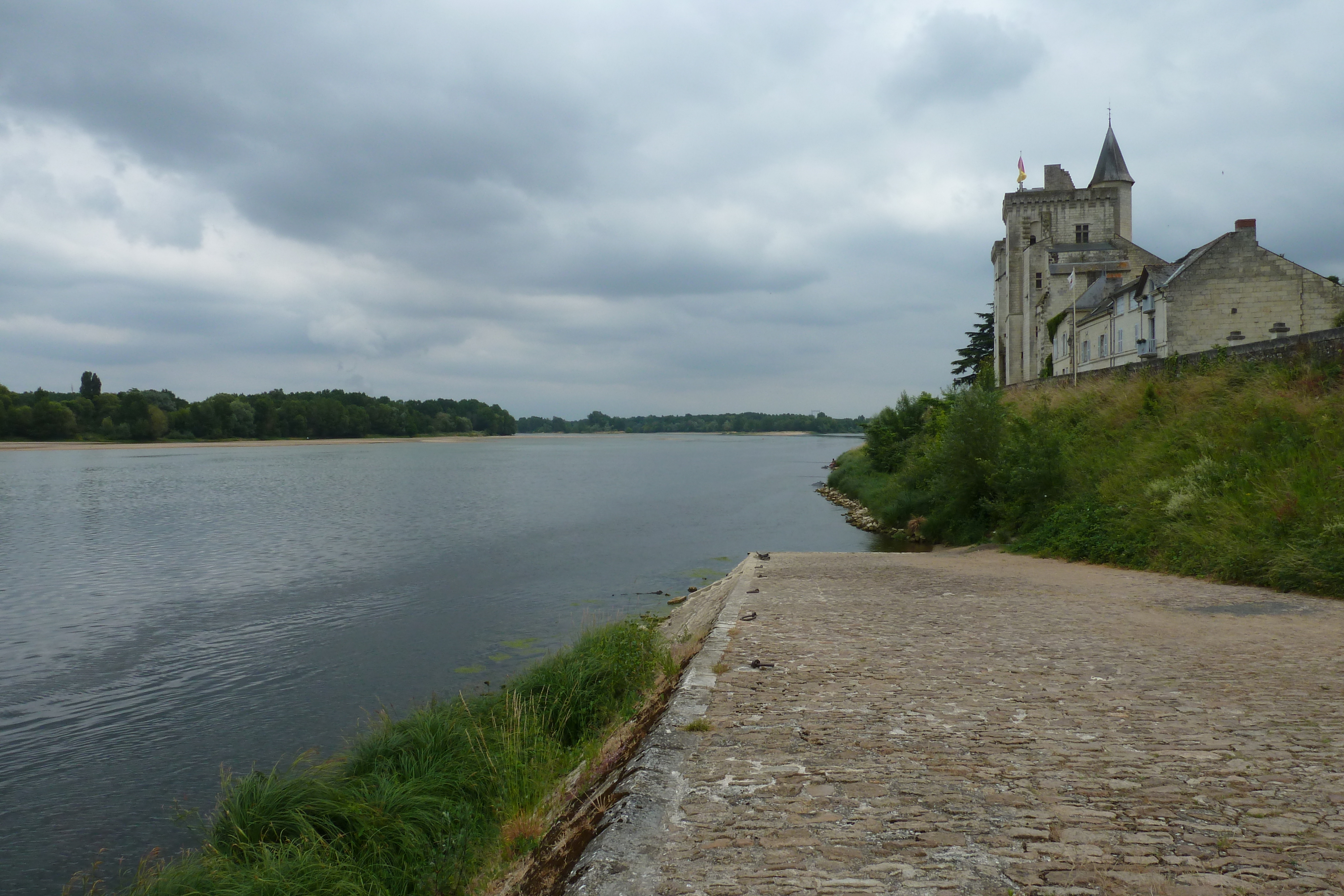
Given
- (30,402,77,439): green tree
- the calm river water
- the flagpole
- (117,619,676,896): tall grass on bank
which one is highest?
the flagpole

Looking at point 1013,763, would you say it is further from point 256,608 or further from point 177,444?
point 177,444

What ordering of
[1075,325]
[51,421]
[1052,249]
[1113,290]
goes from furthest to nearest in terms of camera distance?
[51,421]
[1052,249]
[1113,290]
[1075,325]

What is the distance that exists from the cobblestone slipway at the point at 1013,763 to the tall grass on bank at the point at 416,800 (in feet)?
5.61

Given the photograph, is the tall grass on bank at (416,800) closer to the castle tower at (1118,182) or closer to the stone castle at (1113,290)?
the stone castle at (1113,290)

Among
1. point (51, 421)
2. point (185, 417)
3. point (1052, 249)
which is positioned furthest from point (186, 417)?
point (1052, 249)

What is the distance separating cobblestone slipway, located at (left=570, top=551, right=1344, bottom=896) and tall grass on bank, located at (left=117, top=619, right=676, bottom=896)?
1711 millimetres

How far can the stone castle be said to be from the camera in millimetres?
32438

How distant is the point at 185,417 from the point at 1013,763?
14512 centimetres

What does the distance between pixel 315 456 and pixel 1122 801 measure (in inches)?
4135

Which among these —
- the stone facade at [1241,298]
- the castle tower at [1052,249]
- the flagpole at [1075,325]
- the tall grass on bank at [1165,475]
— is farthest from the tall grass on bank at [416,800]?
the castle tower at [1052,249]

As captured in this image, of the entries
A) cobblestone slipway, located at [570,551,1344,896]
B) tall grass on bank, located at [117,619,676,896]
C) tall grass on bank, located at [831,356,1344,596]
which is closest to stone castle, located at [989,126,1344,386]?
tall grass on bank, located at [831,356,1344,596]

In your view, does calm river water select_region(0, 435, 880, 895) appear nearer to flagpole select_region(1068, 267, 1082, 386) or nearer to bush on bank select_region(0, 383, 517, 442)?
flagpole select_region(1068, 267, 1082, 386)

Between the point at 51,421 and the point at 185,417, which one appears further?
the point at 185,417

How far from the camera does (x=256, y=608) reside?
723 inches
